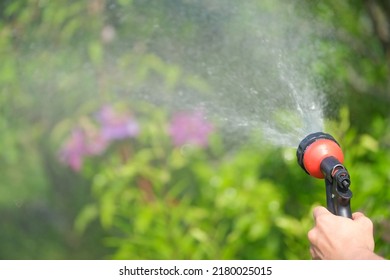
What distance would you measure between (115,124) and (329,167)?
1.30 metres

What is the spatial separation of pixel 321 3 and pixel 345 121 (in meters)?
0.45

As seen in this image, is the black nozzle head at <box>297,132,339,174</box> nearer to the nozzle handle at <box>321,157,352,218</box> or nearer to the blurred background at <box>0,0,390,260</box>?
the nozzle handle at <box>321,157,352,218</box>

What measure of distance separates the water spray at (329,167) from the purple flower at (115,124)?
1.14 m

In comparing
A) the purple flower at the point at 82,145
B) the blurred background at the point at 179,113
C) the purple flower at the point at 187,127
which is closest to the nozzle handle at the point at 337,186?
the blurred background at the point at 179,113

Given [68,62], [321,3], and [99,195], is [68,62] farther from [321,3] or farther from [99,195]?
[321,3]

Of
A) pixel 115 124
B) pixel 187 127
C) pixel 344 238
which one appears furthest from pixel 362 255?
pixel 115 124

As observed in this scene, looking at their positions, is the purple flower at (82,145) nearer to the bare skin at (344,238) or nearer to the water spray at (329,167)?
the water spray at (329,167)

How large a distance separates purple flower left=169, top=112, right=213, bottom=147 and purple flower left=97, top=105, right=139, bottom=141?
14cm

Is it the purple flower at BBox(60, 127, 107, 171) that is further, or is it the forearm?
the purple flower at BBox(60, 127, 107, 171)

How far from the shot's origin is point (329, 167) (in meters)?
1.46

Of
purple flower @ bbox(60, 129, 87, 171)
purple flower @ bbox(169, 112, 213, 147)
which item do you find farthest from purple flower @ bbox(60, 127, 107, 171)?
purple flower @ bbox(169, 112, 213, 147)

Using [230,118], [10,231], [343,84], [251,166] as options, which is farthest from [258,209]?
[10,231]

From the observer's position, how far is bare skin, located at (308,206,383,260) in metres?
1.42

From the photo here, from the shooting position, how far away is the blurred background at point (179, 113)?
2461 millimetres
